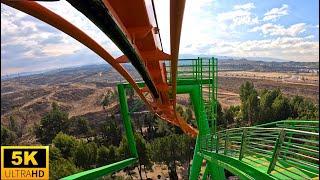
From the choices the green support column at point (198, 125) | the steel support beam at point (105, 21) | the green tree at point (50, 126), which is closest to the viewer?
the steel support beam at point (105, 21)

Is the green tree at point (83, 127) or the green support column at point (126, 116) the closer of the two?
the green support column at point (126, 116)

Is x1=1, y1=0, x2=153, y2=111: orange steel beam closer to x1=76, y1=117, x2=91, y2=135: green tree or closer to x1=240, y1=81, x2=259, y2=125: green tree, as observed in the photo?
x1=240, y1=81, x2=259, y2=125: green tree

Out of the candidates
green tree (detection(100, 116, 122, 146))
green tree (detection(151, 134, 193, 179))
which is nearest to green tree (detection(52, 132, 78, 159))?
green tree (detection(100, 116, 122, 146))

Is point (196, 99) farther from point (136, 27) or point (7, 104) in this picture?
point (7, 104)

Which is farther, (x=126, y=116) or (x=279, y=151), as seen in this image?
(x=126, y=116)

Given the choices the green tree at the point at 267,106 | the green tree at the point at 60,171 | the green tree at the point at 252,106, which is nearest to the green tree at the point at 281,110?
the green tree at the point at 267,106

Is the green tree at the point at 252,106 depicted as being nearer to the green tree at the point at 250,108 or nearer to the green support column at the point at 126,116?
the green tree at the point at 250,108

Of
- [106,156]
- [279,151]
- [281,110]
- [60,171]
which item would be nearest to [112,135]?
[106,156]

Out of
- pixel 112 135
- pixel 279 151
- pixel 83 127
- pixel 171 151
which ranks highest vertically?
Result: pixel 279 151

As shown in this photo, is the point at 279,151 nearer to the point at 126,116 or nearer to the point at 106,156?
the point at 126,116
